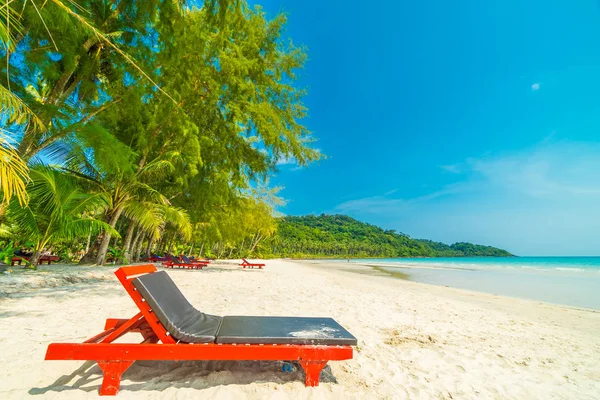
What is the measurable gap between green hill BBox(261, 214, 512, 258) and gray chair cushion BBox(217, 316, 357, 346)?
231 ft

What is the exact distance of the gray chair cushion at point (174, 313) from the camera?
254cm

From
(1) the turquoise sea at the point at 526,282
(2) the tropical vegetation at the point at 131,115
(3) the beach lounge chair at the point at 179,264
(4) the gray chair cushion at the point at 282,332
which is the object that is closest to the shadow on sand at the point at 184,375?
(4) the gray chair cushion at the point at 282,332

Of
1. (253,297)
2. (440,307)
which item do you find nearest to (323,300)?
(253,297)

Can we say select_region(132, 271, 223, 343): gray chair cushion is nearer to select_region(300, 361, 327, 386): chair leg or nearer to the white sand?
the white sand

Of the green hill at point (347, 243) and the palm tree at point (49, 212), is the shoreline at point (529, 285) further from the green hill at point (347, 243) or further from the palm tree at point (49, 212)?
the green hill at point (347, 243)

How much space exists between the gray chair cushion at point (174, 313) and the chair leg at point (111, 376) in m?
0.44

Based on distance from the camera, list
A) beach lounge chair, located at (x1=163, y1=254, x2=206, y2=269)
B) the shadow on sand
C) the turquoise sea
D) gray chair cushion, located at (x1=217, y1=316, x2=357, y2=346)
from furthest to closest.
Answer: beach lounge chair, located at (x1=163, y1=254, x2=206, y2=269) < the turquoise sea < gray chair cushion, located at (x1=217, y1=316, x2=357, y2=346) < the shadow on sand

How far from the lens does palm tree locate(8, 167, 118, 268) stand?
23.9 feet

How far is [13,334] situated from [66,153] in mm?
6569

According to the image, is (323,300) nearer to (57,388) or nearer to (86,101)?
(57,388)

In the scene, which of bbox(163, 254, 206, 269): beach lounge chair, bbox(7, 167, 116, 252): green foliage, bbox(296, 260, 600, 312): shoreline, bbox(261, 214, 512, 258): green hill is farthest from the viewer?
bbox(261, 214, 512, 258): green hill

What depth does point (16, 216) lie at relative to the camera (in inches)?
294

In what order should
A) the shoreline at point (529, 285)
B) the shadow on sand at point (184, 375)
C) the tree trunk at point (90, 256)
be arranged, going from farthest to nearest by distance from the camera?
the shoreline at point (529, 285)
the tree trunk at point (90, 256)
the shadow on sand at point (184, 375)

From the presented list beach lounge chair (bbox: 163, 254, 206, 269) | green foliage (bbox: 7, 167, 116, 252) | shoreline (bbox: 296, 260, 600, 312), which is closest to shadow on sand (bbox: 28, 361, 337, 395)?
green foliage (bbox: 7, 167, 116, 252)
